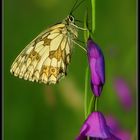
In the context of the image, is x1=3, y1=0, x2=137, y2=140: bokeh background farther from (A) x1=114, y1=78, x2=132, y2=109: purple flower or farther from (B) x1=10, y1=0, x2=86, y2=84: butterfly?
(B) x1=10, y1=0, x2=86, y2=84: butterfly

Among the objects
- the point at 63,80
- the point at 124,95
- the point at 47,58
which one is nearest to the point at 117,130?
the point at 124,95

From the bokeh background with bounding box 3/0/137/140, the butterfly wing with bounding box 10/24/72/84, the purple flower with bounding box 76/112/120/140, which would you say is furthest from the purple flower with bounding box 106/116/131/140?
the purple flower with bounding box 76/112/120/140

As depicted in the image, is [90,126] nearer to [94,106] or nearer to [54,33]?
[94,106]

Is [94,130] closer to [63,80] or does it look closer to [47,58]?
[47,58]

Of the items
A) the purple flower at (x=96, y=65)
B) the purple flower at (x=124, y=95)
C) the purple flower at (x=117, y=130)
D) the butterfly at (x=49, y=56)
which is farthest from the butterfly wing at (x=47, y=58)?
the purple flower at (x=124, y=95)

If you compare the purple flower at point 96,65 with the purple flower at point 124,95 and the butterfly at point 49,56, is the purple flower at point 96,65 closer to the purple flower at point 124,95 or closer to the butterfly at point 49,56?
the butterfly at point 49,56

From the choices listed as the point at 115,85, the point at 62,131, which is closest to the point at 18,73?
the point at 115,85
